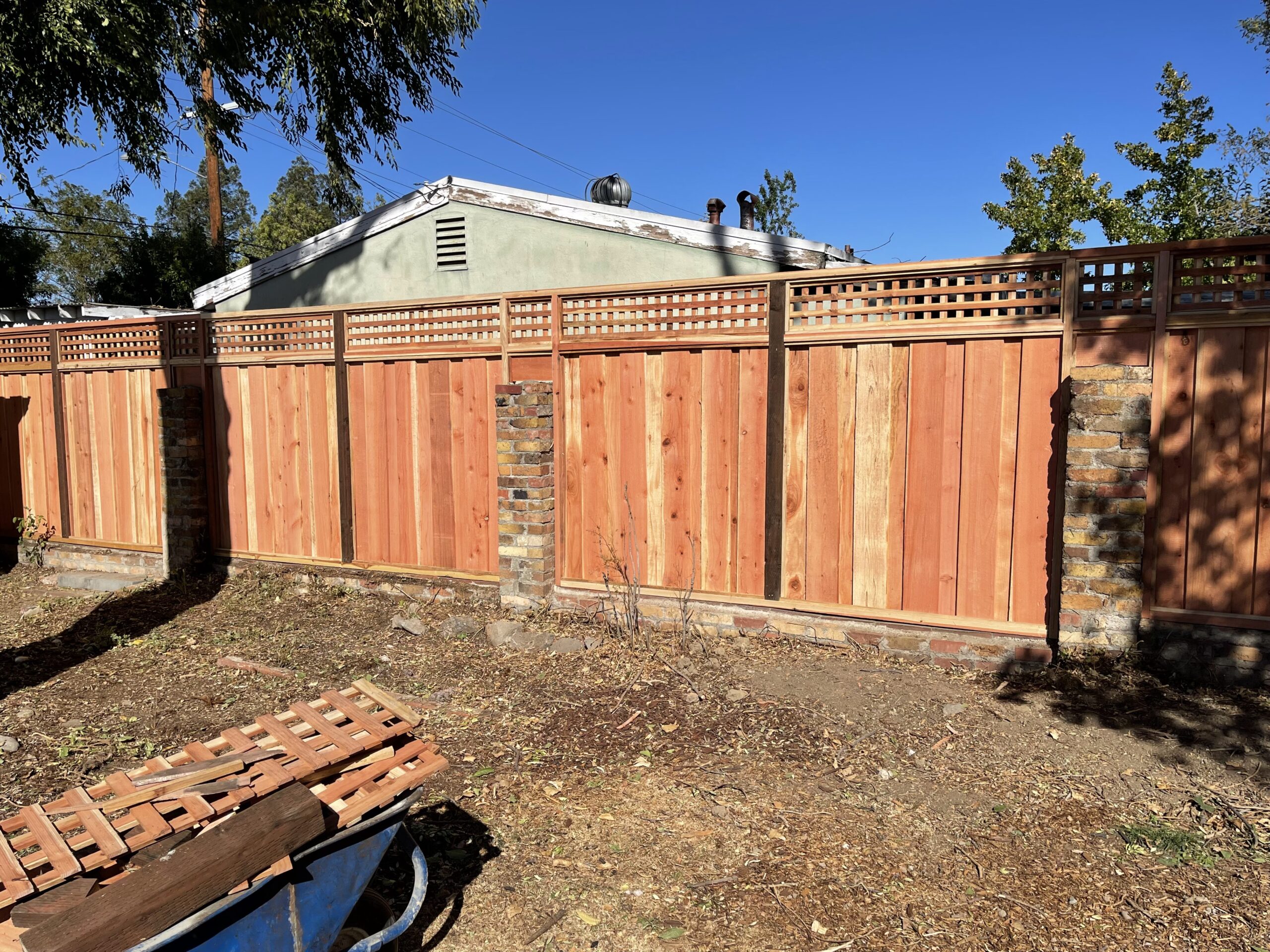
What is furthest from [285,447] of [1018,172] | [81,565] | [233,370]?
[1018,172]

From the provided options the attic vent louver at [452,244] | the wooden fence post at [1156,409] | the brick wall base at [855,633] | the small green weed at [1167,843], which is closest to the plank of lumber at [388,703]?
the small green weed at [1167,843]

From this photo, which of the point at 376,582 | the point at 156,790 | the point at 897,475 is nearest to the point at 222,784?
the point at 156,790

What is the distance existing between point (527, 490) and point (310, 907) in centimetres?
431

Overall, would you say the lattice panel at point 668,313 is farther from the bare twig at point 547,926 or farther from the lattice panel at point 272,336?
the bare twig at point 547,926

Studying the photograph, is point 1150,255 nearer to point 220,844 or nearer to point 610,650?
point 610,650

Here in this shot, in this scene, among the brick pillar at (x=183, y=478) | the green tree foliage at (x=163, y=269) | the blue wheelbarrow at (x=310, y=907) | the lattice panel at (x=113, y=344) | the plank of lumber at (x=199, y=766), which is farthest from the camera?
the green tree foliage at (x=163, y=269)

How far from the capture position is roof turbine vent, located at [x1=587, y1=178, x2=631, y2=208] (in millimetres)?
11469

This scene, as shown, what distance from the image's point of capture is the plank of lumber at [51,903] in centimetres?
196

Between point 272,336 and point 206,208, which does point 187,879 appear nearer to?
point 272,336

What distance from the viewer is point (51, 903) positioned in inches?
79.5

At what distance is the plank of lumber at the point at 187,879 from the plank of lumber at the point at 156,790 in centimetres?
31

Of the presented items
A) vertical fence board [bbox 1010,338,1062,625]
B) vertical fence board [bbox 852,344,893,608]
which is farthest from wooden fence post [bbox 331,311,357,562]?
vertical fence board [bbox 1010,338,1062,625]

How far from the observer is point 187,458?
8234mm

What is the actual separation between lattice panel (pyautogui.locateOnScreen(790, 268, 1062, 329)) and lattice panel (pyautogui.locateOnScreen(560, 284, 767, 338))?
1.04ft
